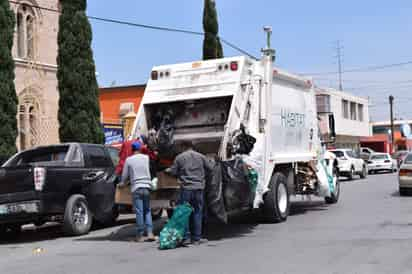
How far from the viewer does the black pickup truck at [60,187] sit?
11.0m

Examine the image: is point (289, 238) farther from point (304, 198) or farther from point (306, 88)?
point (304, 198)

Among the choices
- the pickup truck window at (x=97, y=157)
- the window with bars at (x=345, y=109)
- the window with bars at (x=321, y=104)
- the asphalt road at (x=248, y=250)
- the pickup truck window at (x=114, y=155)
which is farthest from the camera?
the window with bars at (x=345, y=109)

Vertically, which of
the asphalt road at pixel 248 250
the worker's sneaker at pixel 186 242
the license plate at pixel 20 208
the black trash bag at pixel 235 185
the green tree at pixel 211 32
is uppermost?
the green tree at pixel 211 32

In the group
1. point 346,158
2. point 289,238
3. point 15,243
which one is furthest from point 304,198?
point 346,158

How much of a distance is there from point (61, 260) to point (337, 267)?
3.90m

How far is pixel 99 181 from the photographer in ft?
41.3

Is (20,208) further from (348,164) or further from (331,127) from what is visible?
(348,164)

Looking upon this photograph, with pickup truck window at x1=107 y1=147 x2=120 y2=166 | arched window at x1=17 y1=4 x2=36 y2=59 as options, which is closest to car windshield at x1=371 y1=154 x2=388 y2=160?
arched window at x1=17 y1=4 x2=36 y2=59

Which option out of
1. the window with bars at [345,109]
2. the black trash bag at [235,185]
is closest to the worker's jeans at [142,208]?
the black trash bag at [235,185]

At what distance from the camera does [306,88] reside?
15.0 m

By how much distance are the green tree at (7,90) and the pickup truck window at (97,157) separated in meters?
6.27

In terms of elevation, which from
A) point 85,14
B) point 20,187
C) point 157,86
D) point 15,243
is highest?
point 85,14

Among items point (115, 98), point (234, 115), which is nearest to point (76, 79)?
point (234, 115)

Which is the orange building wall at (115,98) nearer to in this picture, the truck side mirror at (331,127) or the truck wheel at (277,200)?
the truck side mirror at (331,127)
